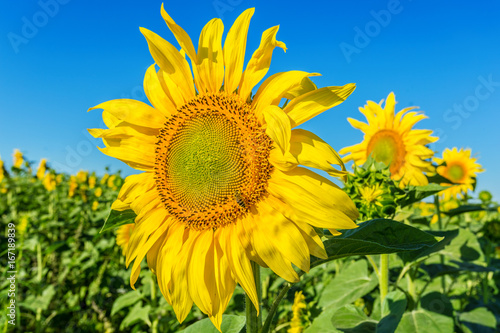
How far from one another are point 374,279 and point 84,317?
11.4ft

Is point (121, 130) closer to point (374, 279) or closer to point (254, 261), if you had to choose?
point (254, 261)

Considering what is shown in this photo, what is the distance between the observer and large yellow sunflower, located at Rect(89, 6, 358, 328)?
3.77 feet

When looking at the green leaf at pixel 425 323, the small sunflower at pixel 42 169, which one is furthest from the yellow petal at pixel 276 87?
the small sunflower at pixel 42 169

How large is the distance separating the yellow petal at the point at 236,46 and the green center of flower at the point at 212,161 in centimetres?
8

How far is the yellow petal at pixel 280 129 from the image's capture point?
109cm

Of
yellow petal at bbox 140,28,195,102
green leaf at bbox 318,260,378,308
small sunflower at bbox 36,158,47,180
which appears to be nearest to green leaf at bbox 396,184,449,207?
green leaf at bbox 318,260,378,308

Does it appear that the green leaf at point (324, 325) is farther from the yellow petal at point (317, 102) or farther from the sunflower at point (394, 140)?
the sunflower at point (394, 140)

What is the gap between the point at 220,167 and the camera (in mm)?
1297

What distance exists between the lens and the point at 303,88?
1170 millimetres

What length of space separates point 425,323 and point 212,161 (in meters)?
1.20

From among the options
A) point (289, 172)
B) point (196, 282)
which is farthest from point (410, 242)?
point (196, 282)

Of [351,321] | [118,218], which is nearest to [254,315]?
[118,218]

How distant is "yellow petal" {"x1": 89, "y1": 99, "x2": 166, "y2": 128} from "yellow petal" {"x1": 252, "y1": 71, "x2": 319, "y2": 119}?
14.8 inches

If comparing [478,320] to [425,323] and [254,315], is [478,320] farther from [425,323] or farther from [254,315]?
[254,315]
